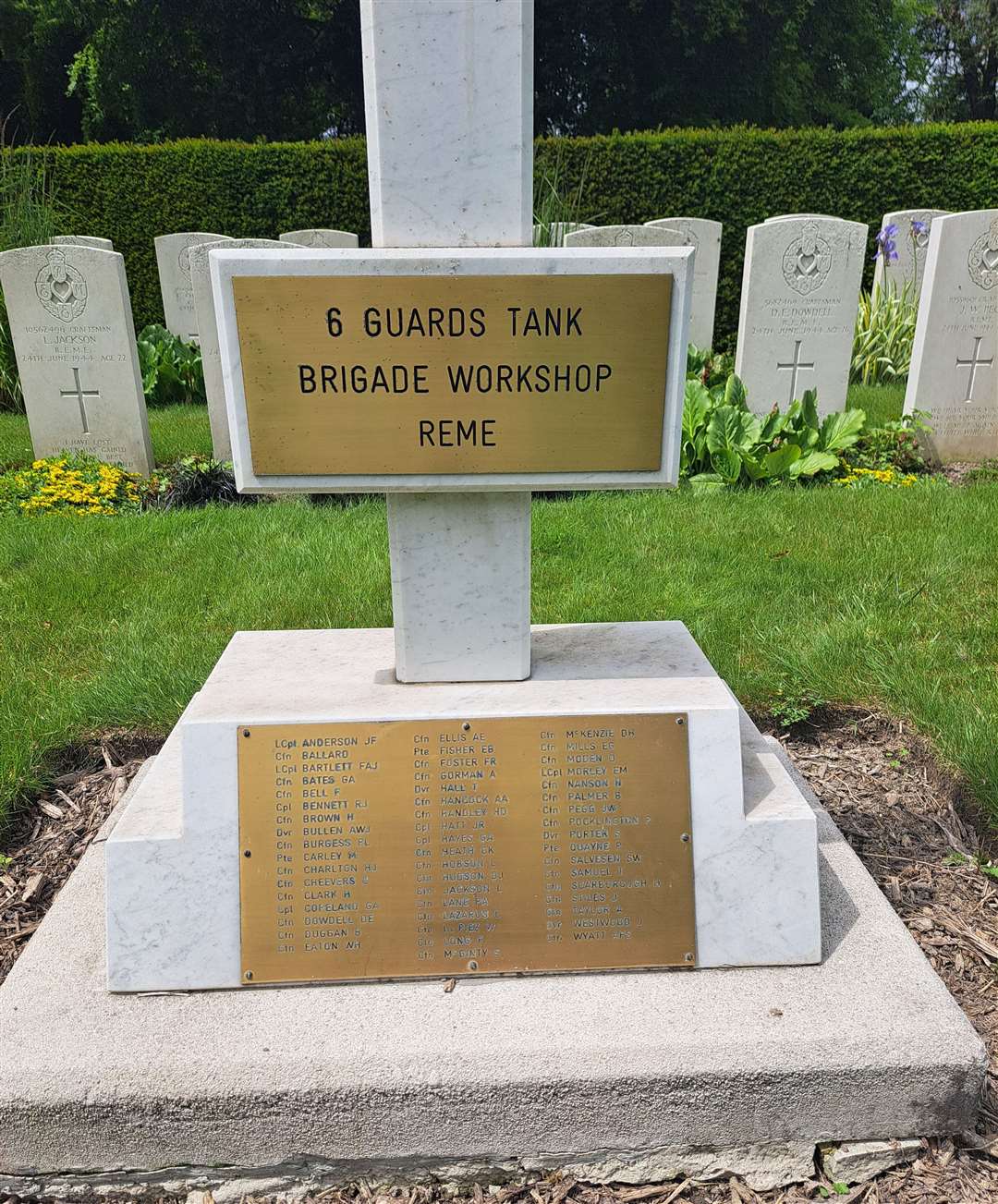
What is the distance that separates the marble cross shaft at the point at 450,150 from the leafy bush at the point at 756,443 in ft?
12.4

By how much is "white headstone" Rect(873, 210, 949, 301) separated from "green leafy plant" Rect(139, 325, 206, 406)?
720 cm

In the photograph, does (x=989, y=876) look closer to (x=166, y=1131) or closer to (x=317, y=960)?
(x=317, y=960)

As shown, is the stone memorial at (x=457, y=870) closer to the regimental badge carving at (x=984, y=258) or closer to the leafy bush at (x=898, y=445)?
the leafy bush at (x=898, y=445)

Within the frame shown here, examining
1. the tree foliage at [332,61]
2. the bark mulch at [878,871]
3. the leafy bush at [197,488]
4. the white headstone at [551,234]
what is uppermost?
the tree foliage at [332,61]

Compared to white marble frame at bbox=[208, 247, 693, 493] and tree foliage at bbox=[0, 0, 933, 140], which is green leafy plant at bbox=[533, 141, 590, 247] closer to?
white marble frame at bbox=[208, 247, 693, 493]

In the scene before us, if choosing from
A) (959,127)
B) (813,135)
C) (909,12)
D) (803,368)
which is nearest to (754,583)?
(803,368)

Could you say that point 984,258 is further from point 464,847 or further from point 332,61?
point 332,61

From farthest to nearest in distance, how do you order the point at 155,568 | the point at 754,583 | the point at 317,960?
1. the point at 155,568
2. the point at 754,583
3. the point at 317,960

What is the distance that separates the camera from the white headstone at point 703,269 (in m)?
9.80

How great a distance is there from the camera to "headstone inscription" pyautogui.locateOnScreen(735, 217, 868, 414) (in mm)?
6719

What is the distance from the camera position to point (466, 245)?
1885mm

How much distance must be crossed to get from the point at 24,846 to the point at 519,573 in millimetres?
1650

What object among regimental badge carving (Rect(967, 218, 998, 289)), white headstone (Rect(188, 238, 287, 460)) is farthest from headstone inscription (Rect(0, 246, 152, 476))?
regimental badge carving (Rect(967, 218, 998, 289))

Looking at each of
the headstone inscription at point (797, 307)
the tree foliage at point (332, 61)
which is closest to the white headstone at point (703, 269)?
the headstone inscription at point (797, 307)
